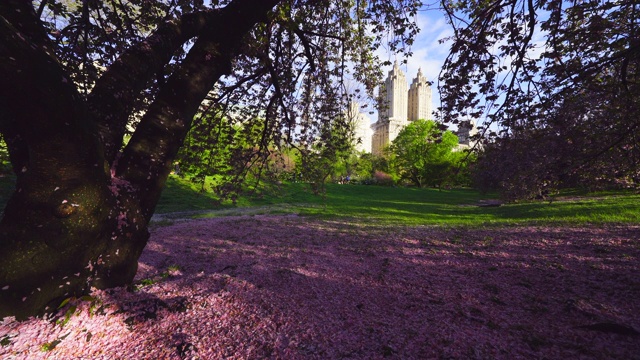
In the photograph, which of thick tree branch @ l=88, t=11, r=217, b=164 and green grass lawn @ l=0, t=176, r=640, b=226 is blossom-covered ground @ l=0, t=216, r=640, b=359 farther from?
green grass lawn @ l=0, t=176, r=640, b=226

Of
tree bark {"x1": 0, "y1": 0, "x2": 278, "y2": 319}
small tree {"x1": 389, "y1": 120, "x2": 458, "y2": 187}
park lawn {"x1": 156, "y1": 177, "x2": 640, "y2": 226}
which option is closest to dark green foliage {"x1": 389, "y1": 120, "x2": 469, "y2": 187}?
small tree {"x1": 389, "y1": 120, "x2": 458, "y2": 187}

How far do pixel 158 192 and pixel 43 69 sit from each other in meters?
1.58

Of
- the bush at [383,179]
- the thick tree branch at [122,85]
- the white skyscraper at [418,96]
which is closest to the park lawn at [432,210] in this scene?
the thick tree branch at [122,85]

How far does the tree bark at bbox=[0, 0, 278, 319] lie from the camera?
6.95 ft

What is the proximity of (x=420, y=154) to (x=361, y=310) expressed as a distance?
1841 inches

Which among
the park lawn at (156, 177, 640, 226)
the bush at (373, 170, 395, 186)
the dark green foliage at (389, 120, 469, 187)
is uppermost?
the dark green foliage at (389, 120, 469, 187)

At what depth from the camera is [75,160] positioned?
2.35 metres

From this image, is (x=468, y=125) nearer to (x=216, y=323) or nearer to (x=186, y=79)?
(x=186, y=79)

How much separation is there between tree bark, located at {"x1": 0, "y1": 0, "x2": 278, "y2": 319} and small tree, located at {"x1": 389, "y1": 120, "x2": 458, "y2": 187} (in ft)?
149

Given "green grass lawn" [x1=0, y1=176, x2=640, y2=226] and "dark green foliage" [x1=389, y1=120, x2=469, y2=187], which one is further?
"dark green foliage" [x1=389, y1=120, x2=469, y2=187]

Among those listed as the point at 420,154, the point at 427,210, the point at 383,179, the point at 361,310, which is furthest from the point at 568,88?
the point at 383,179

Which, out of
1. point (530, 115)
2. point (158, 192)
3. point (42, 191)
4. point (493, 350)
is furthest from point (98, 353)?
point (530, 115)

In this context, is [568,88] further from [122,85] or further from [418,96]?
[418,96]

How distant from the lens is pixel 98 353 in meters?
2.17
